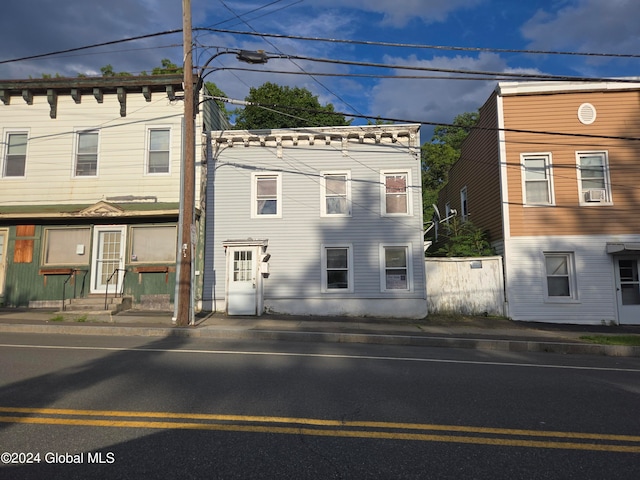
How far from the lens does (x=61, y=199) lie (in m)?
14.5

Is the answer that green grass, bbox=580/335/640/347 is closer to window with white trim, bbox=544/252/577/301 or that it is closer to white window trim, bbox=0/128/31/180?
window with white trim, bbox=544/252/577/301

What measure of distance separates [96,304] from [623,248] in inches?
665

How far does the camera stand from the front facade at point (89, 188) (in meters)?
13.9

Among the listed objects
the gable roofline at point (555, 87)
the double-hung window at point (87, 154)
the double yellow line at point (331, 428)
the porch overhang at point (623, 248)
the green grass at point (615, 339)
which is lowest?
the green grass at point (615, 339)

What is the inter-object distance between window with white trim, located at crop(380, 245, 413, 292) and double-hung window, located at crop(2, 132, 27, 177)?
13.2 m

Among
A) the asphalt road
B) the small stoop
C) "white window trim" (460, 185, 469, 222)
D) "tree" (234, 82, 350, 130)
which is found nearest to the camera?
the asphalt road

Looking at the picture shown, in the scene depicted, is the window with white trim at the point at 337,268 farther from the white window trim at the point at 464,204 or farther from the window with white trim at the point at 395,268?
the white window trim at the point at 464,204

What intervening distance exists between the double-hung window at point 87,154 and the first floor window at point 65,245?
209 cm

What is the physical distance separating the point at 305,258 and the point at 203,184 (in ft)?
14.6

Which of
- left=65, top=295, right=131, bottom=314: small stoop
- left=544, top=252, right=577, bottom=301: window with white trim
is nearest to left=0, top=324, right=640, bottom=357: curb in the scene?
left=65, top=295, right=131, bottom=314: small stoop

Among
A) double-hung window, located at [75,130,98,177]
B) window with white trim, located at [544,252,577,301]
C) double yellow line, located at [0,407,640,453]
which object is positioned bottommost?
double yellow line, located at [0,407,640,453]

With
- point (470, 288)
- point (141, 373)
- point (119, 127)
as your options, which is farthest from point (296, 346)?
point (119, 127)

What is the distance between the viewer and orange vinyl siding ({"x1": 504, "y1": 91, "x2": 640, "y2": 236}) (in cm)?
1381

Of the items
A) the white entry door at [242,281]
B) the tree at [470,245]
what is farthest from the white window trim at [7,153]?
the tree at [470,245]
